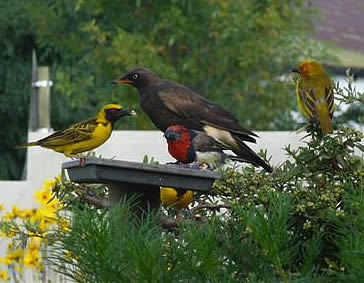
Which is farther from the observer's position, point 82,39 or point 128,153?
point 82,39

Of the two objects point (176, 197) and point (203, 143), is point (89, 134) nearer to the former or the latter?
point (203, 143)

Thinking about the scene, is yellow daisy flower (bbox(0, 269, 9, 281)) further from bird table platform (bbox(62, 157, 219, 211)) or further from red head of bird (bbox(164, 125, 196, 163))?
bird table platform (bbox(62, 157, 219, 211))

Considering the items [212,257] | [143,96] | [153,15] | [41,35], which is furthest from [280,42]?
[212,257]

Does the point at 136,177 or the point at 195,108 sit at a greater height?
the point at 136,177

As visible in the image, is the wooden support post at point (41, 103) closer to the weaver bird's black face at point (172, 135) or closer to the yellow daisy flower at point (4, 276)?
the yellow daisy flower at point (4, 276)

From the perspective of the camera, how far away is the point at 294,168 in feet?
15.4

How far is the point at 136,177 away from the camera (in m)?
4.12

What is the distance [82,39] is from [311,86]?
9.35 m

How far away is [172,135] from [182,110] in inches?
93.0

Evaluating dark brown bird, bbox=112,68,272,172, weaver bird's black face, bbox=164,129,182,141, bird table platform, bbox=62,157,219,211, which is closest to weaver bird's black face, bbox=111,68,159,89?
dark brown bird, bbox=112,68,272,172

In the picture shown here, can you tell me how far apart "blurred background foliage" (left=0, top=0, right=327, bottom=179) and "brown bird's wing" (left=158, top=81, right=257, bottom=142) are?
6.55m

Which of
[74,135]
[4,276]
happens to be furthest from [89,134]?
[4,276]

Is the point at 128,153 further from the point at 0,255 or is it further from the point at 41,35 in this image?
the point at 41,35

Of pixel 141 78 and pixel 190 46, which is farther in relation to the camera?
pixel 190 46
